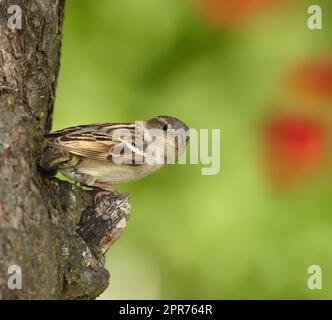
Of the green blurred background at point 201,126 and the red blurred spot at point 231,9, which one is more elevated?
the red blurred spot at point 231,9

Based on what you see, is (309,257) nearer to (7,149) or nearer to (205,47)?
(205,47)

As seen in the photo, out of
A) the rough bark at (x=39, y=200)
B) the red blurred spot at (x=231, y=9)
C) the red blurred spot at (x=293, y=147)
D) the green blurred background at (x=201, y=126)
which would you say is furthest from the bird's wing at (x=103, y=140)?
the red blurred spot at (x=231, y=9)

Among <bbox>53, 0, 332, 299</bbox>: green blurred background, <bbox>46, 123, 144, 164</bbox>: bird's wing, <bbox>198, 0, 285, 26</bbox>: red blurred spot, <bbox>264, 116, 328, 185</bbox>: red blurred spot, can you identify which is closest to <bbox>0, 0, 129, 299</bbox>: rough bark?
<bbox>46, 123, 144, 164</bbox>: bird's wing

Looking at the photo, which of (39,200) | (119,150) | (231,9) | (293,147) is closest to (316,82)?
(293,147)

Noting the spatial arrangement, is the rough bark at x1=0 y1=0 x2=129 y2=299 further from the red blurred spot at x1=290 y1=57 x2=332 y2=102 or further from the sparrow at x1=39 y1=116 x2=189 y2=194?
the red blurred spot at x1=290 y1=57 x2=332 y2=102

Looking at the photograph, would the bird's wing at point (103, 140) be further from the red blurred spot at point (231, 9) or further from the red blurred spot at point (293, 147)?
the red blurred spot at point (231, 9)
